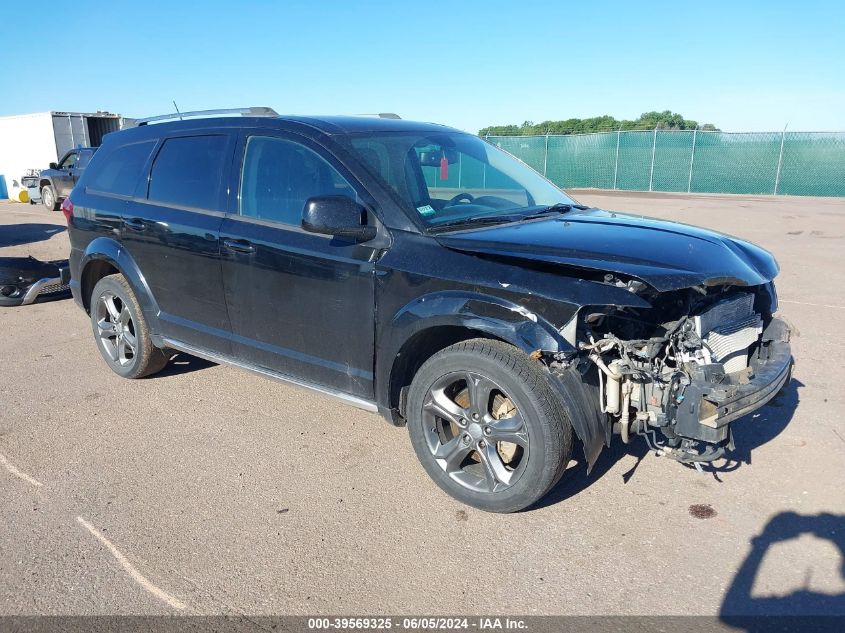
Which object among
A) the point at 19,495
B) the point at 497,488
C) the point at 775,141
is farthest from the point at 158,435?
the point at 775,141

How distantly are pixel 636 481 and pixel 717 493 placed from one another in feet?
1.34

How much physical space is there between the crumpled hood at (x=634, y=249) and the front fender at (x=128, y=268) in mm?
2555

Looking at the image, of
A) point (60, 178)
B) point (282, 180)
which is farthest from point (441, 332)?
point (60, 178)

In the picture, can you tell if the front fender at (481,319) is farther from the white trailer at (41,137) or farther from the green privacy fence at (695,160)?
the green privacy fence at (695,160)

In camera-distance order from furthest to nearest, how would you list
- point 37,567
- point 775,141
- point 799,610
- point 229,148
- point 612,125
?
point 612,125
point 775,141
point 229,148
point 37,567
point 799,610

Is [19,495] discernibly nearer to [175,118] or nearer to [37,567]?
[37,567]

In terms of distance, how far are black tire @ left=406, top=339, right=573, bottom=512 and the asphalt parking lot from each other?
15 centimetres

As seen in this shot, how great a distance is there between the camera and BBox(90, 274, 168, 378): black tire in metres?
5.04

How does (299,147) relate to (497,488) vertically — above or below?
above

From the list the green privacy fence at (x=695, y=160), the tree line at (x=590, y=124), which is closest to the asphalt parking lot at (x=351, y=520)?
the green privacy fence at (x=695, y=160)

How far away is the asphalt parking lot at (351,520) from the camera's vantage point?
278 cm

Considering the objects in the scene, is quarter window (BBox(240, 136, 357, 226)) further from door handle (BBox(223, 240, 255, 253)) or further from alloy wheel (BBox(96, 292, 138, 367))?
alloy wheel (BBox(96, 292, 138, 367))

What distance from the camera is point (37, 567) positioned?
2971mm

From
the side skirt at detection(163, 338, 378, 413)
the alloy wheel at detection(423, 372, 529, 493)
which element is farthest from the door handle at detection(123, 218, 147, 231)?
the alloy wheel at detection(423, 372, 529, 493)
